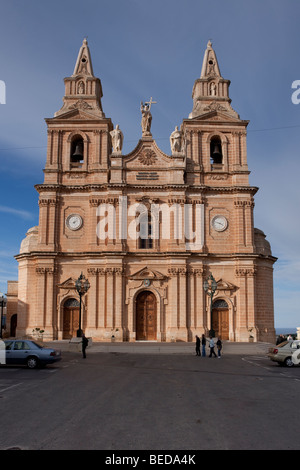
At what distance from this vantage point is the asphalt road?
8.20 meters

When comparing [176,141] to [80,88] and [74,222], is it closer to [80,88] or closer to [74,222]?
[80,88]

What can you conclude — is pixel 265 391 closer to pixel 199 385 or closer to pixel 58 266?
pixel 199 385

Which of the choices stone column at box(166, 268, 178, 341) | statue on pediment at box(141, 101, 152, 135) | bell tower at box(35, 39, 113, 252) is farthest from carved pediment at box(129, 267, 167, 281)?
statue on pediment at box(141, 101, 152, 135)

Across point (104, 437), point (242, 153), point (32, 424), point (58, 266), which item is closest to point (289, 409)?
point (104, 437)

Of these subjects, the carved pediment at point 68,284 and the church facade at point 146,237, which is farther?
the carved pediment at point 68,284

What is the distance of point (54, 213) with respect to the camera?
39281 millimetres

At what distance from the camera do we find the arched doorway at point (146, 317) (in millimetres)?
37906

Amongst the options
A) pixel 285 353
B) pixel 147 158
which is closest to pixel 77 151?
pixel 147 158

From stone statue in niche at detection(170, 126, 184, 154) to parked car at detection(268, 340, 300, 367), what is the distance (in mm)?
22056

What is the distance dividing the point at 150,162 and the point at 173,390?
28520 mm

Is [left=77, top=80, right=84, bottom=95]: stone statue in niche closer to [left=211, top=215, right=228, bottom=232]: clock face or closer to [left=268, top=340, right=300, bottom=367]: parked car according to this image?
[left=211, top=215, right=228, bottom=232]: clock face

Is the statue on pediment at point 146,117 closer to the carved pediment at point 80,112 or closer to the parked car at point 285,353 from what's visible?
the carved pediment at point 80,112

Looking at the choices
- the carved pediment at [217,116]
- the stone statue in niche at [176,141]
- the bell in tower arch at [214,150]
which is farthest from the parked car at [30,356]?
the carved pediment at [217,116]

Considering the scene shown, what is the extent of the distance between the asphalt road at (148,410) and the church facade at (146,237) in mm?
18039
